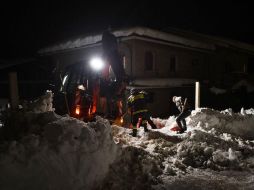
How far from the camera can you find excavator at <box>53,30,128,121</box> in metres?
10.9

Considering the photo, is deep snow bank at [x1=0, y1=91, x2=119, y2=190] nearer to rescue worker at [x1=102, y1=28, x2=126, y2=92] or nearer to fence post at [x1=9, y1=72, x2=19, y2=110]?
fence post at [x1=9, y1=72, x2=19, y2=110]

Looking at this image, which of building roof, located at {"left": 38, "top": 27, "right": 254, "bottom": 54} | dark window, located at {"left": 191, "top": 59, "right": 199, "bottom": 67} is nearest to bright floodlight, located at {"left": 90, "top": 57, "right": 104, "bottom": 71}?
building roof, located at {"left": 38, "top": 27, "right": 254, "bottom": 54}

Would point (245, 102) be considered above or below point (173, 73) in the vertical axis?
below

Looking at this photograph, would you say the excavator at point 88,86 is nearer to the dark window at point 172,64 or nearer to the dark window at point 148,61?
the dark window at point 148,61

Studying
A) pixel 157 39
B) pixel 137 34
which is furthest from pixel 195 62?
pixel 137 34

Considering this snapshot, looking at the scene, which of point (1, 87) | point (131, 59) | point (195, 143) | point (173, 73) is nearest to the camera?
point (195, 143)

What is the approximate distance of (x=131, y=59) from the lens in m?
17.3

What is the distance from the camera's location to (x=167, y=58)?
19.6 m

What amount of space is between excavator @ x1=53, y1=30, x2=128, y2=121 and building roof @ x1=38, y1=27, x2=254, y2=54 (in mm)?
5091

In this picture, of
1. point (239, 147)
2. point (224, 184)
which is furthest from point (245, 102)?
point (224, 184)

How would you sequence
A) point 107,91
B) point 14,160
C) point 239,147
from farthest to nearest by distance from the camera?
1. point 107,91
2. point 239,147
3. point 14,160

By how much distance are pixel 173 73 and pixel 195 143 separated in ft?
40.4

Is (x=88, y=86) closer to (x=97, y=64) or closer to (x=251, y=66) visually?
(x=97, y=64)

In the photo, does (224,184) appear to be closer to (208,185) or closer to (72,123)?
(208,185)
